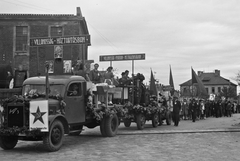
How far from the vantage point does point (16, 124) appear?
953cm

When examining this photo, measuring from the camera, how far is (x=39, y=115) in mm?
9250

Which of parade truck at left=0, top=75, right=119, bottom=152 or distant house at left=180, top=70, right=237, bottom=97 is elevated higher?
distant house at left=180, top=70, right=237, bottom=97

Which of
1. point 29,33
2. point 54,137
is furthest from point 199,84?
point 54,137

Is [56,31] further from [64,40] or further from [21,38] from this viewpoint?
[64,40]

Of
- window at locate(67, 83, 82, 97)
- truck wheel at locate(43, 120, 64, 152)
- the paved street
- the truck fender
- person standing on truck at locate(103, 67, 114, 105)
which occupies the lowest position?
the paved street

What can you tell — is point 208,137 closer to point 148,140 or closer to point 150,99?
point 148,140

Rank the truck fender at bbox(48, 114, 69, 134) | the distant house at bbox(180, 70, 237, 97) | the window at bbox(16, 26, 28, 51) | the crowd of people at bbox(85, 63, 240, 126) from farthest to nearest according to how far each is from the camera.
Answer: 1. the distant house at bbox(180, 70, 237, 97)
2. the window at bbox(16, 26, 28, 51)
3. the crowd of people at bbox(85, 63, 240, 126)
4. the truck fender at bbox(48, 114, 69, 134)

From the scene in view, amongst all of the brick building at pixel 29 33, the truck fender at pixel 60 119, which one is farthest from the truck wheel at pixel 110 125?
the brick building at pixel 29 33

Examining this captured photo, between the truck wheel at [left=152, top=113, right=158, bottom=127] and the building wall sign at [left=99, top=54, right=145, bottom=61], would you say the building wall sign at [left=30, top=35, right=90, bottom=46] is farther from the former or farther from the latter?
the truck wheel at [left=152, top=113, right=158, bottom=127]

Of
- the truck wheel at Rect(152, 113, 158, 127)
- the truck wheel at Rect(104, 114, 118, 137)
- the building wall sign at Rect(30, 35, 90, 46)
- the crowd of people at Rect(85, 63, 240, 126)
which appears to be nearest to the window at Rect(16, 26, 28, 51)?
the crowd of people at Rect(85, 63, 240, 126)

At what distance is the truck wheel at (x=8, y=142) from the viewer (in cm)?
1000

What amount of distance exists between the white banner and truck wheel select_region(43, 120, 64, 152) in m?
0.32

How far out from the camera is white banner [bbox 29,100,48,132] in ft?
30.2

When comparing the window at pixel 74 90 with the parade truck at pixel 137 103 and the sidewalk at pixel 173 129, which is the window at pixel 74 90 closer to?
the parade truck at pixel 137 103
